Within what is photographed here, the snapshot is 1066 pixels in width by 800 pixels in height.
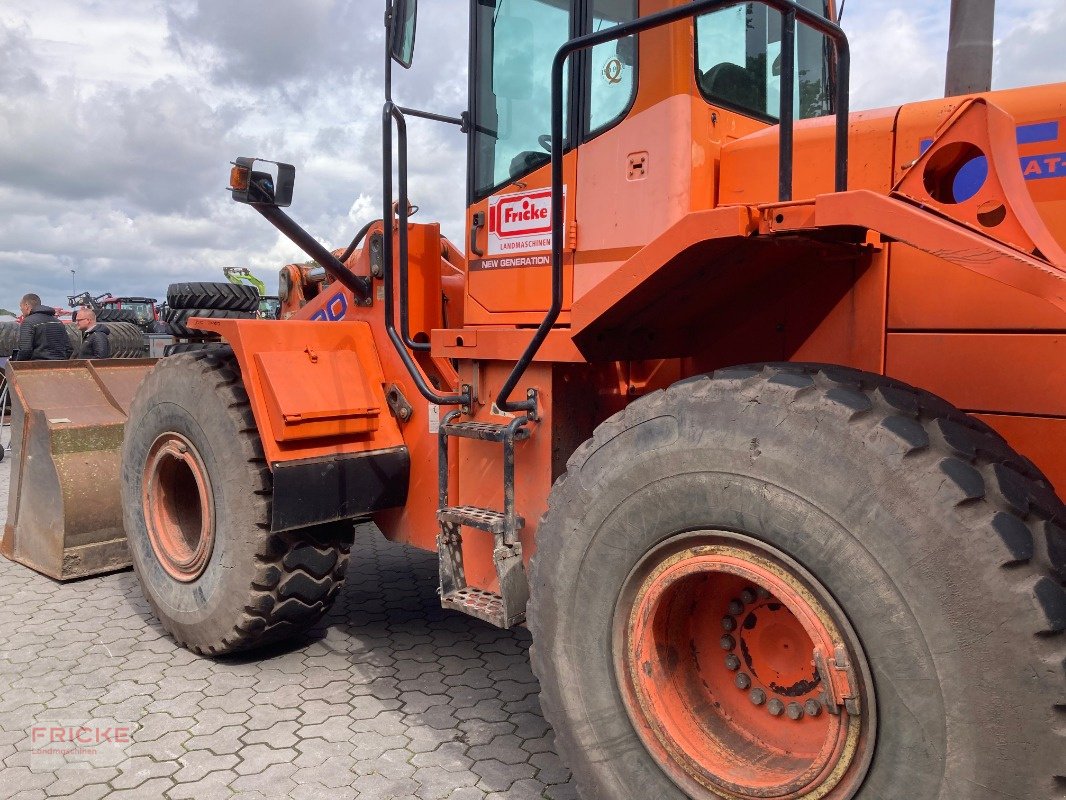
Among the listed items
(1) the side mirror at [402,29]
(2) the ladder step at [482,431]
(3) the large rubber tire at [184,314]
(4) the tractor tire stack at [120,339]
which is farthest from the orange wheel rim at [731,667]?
(4) the tractor tire stack at [120,339]

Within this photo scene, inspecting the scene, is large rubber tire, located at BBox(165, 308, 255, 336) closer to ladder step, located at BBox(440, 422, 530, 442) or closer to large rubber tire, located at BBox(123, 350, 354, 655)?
large rubber tire, located at BBox(123, 350, 354, 655)

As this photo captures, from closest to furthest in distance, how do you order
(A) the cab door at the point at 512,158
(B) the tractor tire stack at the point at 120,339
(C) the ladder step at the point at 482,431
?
(C) the ladder step at the point at 482,431, (A) the cab door at the point at 512,158, (B) the tractor tire stack at the point at 120,339

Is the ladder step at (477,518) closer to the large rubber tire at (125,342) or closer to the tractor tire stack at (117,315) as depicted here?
the large rubber tire at (125,342)

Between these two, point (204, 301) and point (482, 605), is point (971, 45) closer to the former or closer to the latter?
point (482, 605)

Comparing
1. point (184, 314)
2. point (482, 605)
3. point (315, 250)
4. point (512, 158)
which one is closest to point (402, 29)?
point (512, 158)

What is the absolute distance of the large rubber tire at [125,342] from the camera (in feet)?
51.7

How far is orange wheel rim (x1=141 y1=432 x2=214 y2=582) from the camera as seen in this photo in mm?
4035

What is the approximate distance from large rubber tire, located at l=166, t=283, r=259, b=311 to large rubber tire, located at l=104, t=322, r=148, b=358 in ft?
33.4

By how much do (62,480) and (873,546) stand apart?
488 centimetres

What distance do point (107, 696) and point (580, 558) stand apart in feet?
8.17

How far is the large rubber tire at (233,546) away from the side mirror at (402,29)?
64.9 inches

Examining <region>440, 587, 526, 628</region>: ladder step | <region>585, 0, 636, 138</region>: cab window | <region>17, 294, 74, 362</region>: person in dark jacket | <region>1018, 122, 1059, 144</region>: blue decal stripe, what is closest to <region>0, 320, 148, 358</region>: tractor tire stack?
<region>17, 294, 74, 362</region>: person in dark jacket

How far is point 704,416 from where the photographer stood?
218 cm

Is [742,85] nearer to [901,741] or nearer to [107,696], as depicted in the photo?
[901,741]
